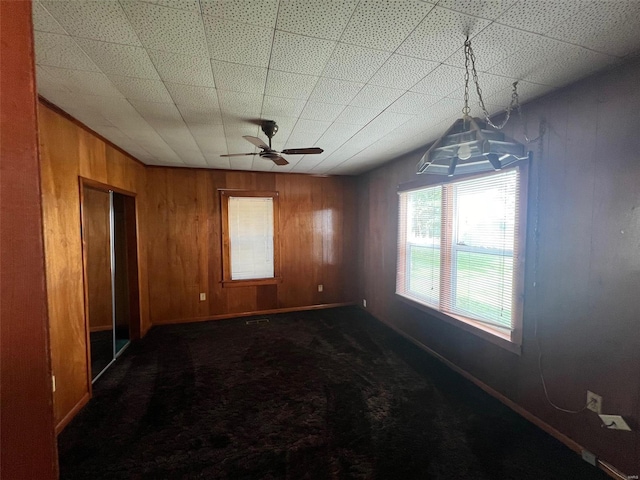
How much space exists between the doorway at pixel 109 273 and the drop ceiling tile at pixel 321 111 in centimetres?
211

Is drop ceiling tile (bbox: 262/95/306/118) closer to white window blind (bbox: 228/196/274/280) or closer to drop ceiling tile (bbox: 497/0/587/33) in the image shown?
drop ceiling tile (bbox: 497/0/587/33)

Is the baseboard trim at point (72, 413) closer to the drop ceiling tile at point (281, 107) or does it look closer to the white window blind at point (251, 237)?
the white window blind at point (251, 237)

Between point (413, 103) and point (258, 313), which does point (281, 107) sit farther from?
point (258, 313)

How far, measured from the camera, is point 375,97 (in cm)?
198

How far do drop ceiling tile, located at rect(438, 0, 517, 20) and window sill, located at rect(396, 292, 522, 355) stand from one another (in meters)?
2.14

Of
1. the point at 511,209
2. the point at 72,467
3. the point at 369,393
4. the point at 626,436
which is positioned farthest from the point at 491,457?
the point at 72,467

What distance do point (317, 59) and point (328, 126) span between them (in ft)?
3.44

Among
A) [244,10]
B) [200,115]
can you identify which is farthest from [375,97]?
[200,115]

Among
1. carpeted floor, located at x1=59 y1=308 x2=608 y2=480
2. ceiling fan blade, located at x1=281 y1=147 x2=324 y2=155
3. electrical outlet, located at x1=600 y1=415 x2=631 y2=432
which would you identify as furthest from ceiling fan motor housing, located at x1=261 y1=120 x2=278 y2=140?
electrical outlet, located at x1=600 y1=415 x2=631 y2=432

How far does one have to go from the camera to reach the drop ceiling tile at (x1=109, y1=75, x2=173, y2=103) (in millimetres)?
1724

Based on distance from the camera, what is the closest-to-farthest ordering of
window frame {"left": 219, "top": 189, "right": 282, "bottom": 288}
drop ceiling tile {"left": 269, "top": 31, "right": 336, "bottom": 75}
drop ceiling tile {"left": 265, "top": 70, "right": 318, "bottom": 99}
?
drop ceiling tile {"left": 269, "top": 31, "right": 336, "bottom": 75}
drop ceiling tile {"left": 265, "top": 70, "right": 318, "bottom": 99}
window frame {"left": 219, "top": 189, "right": 282, "bottom": 288}

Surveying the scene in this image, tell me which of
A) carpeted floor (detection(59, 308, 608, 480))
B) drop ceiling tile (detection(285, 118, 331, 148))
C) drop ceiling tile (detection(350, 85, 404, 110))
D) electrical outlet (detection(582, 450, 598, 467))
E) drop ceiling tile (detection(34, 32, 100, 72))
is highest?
drop ceiling tile (detection(285, 118, 331, 148))

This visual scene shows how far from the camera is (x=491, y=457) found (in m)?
1.78

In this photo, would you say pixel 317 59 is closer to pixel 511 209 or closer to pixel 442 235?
pixel 511 209
